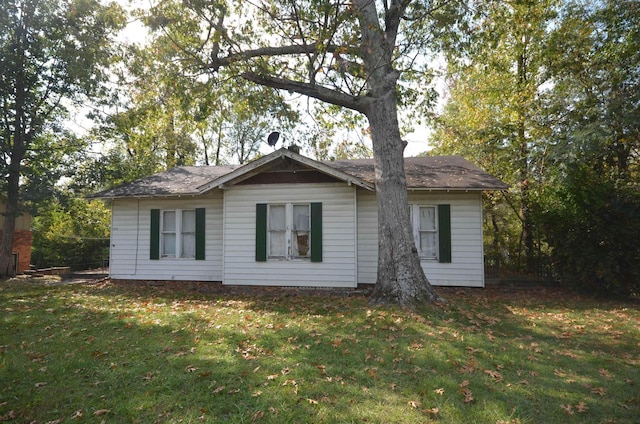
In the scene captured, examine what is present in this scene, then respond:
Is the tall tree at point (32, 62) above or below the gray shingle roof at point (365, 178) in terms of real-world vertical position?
above

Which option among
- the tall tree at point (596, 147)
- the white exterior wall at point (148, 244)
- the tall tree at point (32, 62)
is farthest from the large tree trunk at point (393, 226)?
the tall tree at point (32, 62)

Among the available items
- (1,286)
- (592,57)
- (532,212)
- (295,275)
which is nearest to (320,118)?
(295,275)

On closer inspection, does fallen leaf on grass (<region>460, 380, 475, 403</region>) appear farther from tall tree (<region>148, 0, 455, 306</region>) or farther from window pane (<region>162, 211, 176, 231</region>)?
window pane (<region>162, 211, 176, 231</region>)

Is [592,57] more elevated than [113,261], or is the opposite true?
[592,57]

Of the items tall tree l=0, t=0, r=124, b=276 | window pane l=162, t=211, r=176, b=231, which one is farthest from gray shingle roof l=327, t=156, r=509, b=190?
tall tree l=0, t=0, r=124, b=276

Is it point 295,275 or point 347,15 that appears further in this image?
point 295,275

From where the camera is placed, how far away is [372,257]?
12.0m

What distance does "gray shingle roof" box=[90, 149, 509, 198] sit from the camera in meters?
11.2

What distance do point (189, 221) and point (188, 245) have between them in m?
0.85

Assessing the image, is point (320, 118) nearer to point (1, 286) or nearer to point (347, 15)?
point (347, 15)

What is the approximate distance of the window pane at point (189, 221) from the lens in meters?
13.2

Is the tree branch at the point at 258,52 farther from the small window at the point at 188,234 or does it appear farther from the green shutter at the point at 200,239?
the small window at the point at 188,234

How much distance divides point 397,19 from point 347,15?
6.32 feet

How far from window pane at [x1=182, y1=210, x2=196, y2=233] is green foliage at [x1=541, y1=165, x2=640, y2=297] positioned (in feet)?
38.0
